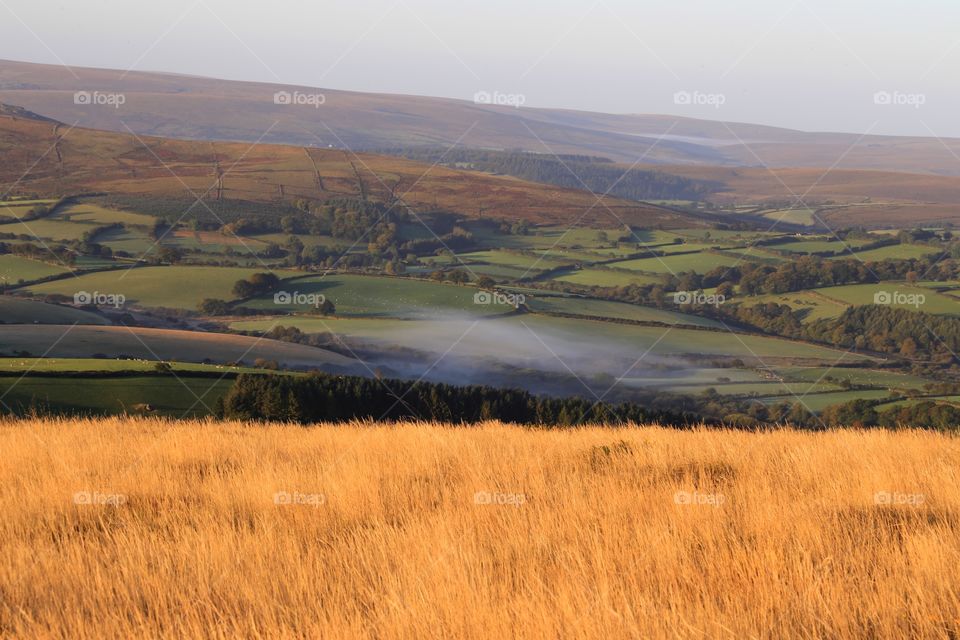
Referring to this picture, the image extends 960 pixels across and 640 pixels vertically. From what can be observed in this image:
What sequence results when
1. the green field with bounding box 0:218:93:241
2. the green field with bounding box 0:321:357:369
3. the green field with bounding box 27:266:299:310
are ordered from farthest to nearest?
the green field with bounding box 0:218:93:241, the green field with bounding box 27:266:299:310, the green field with bounding box 0:321:357:369

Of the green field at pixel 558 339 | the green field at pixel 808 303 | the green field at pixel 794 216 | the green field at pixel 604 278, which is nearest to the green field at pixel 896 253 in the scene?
the green field at pixel 808 303

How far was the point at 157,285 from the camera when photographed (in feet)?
245

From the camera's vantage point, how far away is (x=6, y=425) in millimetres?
13344

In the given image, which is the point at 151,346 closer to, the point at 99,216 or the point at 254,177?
the point at 99,216

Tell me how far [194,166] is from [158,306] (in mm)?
62511

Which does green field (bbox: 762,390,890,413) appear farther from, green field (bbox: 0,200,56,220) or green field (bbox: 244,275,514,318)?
green field (bbox: 0,200,56,220)

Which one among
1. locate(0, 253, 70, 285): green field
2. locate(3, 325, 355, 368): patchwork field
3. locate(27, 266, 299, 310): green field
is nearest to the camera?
locate(3, 325, 355, 368): patchwork field

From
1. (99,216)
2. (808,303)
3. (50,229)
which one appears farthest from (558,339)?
(99,216)

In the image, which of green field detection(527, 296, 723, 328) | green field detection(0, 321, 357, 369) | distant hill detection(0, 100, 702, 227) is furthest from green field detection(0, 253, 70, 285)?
green field detection(527, 296, 723, 328)

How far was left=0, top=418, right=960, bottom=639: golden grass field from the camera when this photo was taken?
443 centimetres

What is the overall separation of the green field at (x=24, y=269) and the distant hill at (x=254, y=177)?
104ft

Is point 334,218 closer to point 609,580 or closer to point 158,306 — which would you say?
point 158,306

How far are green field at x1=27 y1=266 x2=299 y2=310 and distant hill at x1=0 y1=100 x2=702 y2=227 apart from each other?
34.8 meters

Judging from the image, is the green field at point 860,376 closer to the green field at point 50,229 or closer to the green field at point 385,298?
the green field at point 385,298
